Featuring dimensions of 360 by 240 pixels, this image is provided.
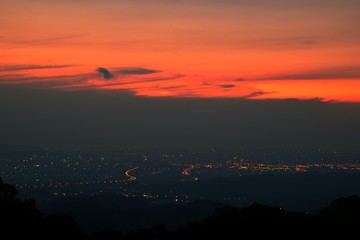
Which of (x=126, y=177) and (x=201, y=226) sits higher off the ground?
(x=201, y=226)

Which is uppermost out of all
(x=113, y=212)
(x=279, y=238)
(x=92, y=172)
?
(x=279, y=238)

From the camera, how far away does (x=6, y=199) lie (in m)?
25.2

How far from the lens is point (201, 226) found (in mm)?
27797

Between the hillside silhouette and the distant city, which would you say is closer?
the hillside silhouette

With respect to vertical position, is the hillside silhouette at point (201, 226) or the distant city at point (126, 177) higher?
the hillside silhouette at point (201, 226)

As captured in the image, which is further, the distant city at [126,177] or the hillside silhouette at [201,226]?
the distant city at [126,177]

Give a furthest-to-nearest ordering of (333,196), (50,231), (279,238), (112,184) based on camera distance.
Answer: (112,184) < (333,196) < (279,238) < (50,231)

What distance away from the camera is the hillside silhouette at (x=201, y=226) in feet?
79.1

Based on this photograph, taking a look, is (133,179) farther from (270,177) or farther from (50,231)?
(50,231)

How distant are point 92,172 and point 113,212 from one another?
10450 centimetres

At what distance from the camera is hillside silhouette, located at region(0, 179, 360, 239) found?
79.1 feet

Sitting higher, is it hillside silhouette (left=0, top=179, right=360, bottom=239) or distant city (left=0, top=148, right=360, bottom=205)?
hillside silhouette (left=0, top=179, right=360, bottom=239)

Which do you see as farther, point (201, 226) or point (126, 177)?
point (126, 177)

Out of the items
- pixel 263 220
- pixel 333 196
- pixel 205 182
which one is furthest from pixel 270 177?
pixel 263 220
